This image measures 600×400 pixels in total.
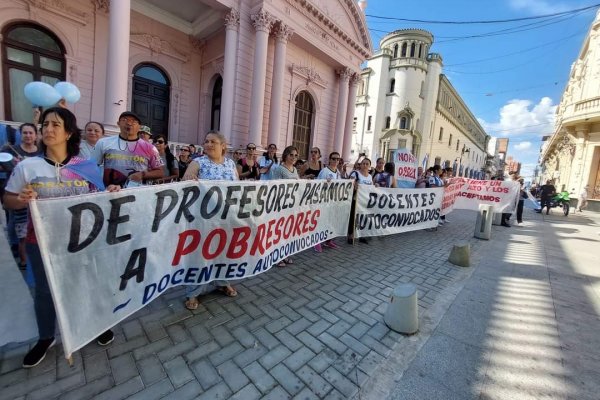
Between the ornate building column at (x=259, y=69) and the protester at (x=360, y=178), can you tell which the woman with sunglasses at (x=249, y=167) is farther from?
the ornate building column at (x=259, y=69)

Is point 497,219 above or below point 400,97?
below

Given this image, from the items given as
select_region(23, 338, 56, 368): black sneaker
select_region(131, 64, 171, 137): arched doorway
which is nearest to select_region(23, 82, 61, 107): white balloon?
select_region(23, 338, 56, 368): black sneaker

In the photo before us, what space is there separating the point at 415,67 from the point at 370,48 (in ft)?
58.3

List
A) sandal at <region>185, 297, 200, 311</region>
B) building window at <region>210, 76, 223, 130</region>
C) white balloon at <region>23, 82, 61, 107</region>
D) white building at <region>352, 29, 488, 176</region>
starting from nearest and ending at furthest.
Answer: sandal at <region>185, 297, 200, 311</region> → white balloon at <region>23, 82, 61, 107</region> → building window at <region>210, 76, 223, 130</region> → white building at <region>352, 29, 488, 176</region>

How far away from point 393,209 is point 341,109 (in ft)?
32.9

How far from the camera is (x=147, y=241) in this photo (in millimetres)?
2176

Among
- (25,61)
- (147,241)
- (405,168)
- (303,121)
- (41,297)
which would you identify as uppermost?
(303,121)

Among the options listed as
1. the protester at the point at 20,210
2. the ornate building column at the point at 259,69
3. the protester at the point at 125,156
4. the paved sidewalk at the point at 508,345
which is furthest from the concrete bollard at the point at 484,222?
the protester at the point at 20,210

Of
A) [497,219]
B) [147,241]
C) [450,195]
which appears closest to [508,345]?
[147,241]

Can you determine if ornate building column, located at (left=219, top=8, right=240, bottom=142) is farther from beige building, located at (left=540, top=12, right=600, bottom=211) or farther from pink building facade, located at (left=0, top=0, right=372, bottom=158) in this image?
beige building, located at (left=540, top=12, right=600, bottom=211)

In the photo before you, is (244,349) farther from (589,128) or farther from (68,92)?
(589,128)

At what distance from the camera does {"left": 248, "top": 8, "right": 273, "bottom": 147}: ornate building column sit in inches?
368

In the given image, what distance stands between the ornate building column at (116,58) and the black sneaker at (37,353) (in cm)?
649

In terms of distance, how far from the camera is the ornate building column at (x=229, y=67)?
922 centimetres
